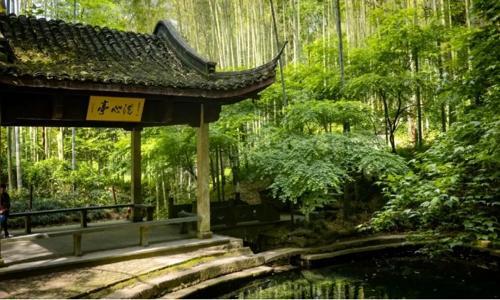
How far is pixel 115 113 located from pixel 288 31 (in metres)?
16.5

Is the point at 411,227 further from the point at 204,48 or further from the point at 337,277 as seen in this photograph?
the point at 204,48

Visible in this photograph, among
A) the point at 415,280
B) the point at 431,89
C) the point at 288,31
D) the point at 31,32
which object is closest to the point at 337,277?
the point at 415,280

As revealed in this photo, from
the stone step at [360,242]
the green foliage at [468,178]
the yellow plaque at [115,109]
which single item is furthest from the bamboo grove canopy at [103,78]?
the green foliage at [468,178]

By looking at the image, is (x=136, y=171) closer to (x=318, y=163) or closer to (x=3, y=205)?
(x=3, y=205)

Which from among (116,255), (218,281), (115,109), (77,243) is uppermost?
(115,109)

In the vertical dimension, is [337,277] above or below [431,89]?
below

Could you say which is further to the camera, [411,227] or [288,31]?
[288,31]

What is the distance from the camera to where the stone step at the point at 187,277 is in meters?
4.77

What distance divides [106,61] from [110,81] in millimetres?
1333

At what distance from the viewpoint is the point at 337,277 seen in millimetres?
6586

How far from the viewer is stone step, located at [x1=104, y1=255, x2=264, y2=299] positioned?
15.6ft

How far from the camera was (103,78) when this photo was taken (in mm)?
5641

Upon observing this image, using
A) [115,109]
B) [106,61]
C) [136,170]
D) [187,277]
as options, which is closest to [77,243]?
[187,277]

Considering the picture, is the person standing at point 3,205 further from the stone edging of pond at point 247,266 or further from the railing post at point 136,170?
the stone edging of pond at point 247,266
